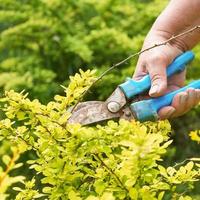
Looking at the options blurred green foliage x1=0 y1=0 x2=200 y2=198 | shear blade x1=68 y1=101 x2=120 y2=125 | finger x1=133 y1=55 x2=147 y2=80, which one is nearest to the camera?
shear blade x1=68 y1=101 x2=120 y2=125

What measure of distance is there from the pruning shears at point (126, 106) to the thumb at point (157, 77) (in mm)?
37

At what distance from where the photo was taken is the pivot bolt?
7.34 feet

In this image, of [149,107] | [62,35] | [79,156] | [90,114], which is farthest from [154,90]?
[62,35]

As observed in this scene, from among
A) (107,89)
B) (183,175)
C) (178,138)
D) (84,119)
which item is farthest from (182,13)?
(178,138)

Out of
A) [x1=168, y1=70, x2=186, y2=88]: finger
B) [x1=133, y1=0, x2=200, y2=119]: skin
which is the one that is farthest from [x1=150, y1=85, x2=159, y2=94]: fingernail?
[x1=168, y1=70, x2=186, y2=88]: finger

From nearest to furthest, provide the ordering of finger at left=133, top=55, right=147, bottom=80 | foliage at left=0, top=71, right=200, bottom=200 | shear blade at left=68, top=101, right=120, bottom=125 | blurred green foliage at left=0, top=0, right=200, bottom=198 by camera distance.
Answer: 1. foliage at left=0, top=71, right=200, bottom=200
2. shear blade at left=68, top=101, right=120, bottom=125
3. finger at left=133, top=55, right=147, bottom=80
4. blurred green foliage at left=0, top=0, right=200, bottom=198

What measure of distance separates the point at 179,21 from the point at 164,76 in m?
0.34

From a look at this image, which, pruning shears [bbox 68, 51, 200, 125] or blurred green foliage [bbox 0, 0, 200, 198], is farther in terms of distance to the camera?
blurred green foliage [bbox 0, 0, 200, 198]

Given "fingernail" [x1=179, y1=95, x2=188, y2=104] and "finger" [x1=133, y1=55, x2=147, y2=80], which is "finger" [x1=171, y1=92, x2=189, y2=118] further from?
"finger" [x1=133, y1=55, x2=147, y2=80]

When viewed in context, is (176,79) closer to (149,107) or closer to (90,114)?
(149,107)

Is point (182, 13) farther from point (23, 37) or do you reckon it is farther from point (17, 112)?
point (23, 37)

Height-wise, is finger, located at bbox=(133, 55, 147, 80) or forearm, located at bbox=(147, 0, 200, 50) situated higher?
forearm, located at bbox=(147, 0, 200, 50)

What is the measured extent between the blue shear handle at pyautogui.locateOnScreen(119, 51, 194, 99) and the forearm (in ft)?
0.40

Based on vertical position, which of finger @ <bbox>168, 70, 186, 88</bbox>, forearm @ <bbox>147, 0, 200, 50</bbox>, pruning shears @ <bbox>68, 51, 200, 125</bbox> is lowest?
pruning shears @ <bbox>68, 51, 200, 125</bbox>
